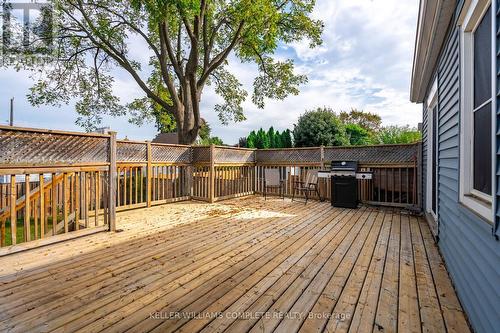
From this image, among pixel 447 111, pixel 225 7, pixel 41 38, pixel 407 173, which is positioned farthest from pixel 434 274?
pixel 41 38

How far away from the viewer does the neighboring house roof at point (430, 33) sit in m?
2.33

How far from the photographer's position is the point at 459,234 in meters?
2.00

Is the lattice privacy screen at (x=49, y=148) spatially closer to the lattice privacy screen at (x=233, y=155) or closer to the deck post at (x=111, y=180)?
the deck post at (x=111, y=180)

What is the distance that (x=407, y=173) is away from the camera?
5461 millimetres

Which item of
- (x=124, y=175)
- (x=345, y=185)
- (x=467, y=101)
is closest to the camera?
(x=467, y=101)

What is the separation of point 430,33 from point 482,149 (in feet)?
6.78

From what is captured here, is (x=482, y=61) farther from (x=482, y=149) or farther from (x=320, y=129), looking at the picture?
(x=320, y=129)

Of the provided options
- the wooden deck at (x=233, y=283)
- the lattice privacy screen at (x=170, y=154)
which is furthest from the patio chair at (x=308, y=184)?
the lattice privacy screen at (x=170, y=154)

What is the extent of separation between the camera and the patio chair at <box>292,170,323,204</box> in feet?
21.6

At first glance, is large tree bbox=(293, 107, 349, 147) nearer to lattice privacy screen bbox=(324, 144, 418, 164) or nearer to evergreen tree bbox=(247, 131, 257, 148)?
evergreen tree bbox=(247, 131, 257, 148)

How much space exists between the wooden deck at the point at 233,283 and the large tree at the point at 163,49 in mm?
5910

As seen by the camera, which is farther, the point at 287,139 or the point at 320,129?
the point at 287,139

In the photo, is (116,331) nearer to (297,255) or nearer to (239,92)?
(297,255)

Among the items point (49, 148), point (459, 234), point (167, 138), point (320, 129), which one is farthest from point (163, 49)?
point (167, 138)
